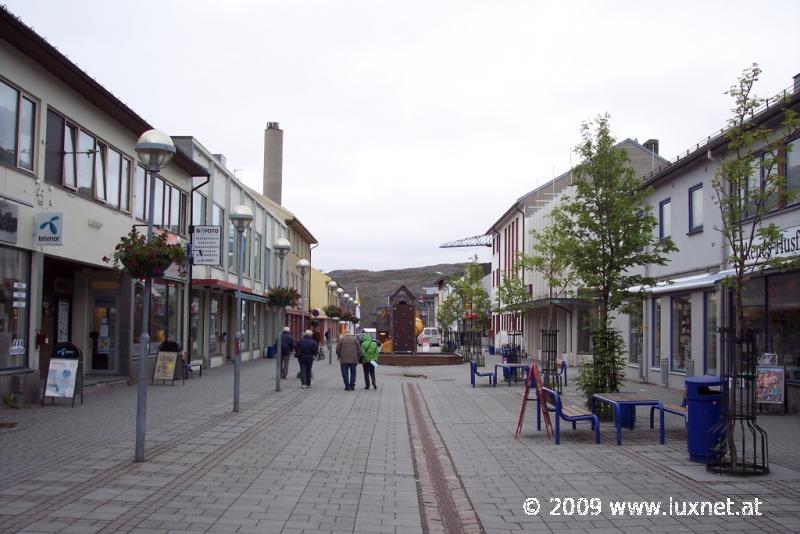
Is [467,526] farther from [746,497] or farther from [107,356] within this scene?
[107,356]

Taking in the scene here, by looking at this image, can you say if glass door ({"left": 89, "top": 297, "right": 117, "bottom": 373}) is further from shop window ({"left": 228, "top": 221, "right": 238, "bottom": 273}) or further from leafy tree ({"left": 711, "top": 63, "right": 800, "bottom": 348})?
leafy tree ({"left": 711, "top": 63, "right": 800, "bottom": 348})

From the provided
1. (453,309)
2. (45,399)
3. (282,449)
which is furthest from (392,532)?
(453,309)

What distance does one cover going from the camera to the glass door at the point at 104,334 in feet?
69.0

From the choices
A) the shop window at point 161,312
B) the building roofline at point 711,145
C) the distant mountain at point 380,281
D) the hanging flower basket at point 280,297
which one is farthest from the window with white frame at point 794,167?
the distant mountain at point 380,281

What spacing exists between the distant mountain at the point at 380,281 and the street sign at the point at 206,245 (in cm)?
13647

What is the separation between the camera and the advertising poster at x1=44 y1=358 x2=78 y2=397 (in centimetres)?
1448

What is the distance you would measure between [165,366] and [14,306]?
19.7 feet

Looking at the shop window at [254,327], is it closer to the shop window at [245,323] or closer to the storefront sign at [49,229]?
the shop window at [245,323]

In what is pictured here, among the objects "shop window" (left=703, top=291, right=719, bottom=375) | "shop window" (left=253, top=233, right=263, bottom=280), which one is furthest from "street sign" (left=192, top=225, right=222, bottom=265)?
"shop window" (left=253, top=233, right=263, bottom=280)

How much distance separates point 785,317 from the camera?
16.3 metres

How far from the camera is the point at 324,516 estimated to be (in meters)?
6.75

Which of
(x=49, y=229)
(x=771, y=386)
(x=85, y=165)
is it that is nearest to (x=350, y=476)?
(x=49, y=229)

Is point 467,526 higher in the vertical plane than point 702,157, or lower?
lower

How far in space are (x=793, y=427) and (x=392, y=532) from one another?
9.63 m
